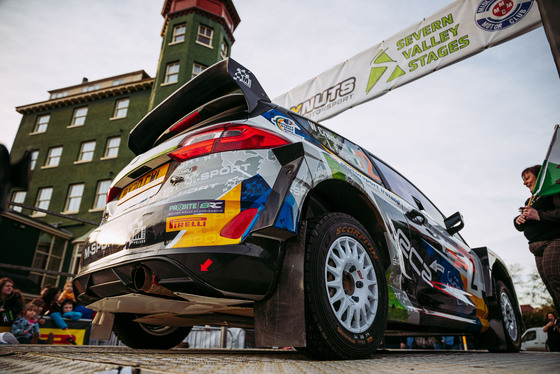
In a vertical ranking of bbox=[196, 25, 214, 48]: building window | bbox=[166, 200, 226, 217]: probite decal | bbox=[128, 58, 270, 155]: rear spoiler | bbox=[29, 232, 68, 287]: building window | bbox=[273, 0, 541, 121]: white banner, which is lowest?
bbox=[166, 200, 226, 217]: probite decal

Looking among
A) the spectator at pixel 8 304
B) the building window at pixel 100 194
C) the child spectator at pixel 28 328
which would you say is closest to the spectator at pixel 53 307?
the child spectator at pixel 28 328

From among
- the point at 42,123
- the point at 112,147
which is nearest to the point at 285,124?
the point at 112,147

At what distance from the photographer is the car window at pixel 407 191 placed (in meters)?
3.59

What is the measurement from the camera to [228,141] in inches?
86.8

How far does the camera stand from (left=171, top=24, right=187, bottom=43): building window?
911 inches

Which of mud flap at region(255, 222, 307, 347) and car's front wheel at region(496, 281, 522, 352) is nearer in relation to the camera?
mud flap at region(255, 222, 307, 347)

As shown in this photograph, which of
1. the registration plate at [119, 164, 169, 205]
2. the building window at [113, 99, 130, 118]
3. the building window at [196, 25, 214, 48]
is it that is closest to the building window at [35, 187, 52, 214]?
the building window at [113, 99, 130, 118]

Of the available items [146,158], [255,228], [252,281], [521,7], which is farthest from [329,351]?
[521,7]

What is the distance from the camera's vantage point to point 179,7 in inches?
942

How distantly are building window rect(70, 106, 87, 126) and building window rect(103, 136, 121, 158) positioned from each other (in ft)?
11.0

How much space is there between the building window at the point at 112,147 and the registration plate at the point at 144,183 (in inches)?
853

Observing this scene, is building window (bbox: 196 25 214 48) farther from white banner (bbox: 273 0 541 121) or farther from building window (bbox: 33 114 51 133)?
white banner (bbox: 273 0 541 121)

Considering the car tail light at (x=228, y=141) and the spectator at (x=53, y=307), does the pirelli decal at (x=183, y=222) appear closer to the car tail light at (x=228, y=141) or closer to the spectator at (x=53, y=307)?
the car tail light at (x=228, y=141)

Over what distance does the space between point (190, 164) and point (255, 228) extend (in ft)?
2.06
